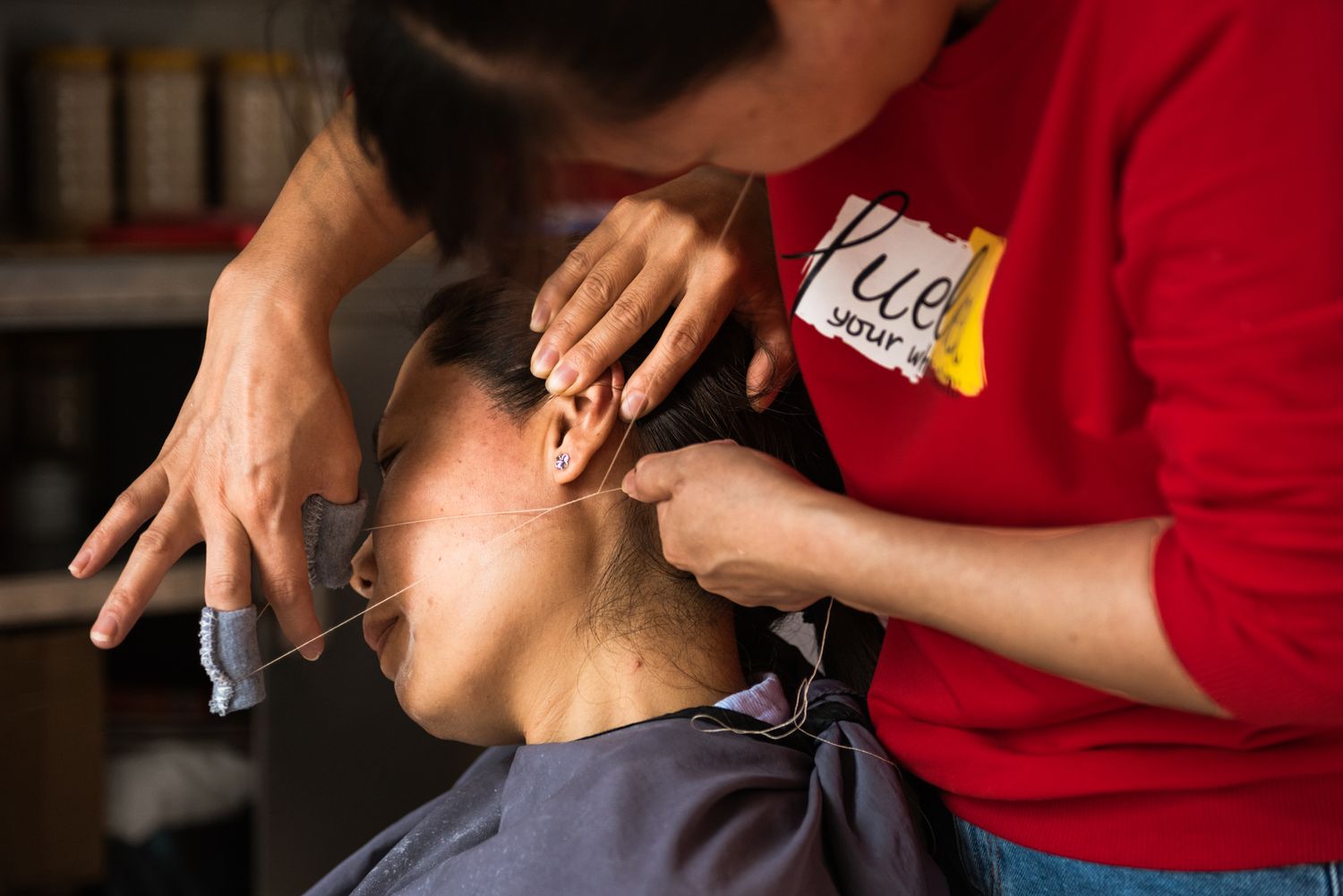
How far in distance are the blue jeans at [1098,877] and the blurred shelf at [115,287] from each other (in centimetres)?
126

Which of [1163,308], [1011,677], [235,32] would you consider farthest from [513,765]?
[235,32]

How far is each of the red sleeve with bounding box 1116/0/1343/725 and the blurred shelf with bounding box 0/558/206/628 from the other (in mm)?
1701

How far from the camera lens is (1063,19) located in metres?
0.68

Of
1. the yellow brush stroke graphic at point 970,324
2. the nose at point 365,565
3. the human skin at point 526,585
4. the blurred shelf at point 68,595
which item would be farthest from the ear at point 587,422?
the blurred shelf at point 68,595

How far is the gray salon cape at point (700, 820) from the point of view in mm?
838

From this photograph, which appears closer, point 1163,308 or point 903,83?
point 1163,308

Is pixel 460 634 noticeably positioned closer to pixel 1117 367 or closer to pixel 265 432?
pixel 265 432

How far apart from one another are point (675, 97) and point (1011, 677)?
456mm

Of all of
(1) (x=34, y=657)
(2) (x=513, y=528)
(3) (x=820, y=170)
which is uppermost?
(3) (x=820, y=170)

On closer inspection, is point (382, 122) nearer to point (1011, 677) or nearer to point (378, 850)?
point (1011, 677)

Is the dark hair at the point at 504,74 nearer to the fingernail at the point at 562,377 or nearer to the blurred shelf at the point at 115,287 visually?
the fingernail at the point at 562,377

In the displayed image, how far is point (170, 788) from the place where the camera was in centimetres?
210

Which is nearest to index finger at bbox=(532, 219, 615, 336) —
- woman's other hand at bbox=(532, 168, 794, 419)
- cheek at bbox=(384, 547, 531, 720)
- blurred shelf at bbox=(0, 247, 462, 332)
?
woman's other hand at bbox=(532, 168, 794, 419)

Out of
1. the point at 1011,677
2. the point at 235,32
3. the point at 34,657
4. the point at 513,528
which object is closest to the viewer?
the point at 1011,677
